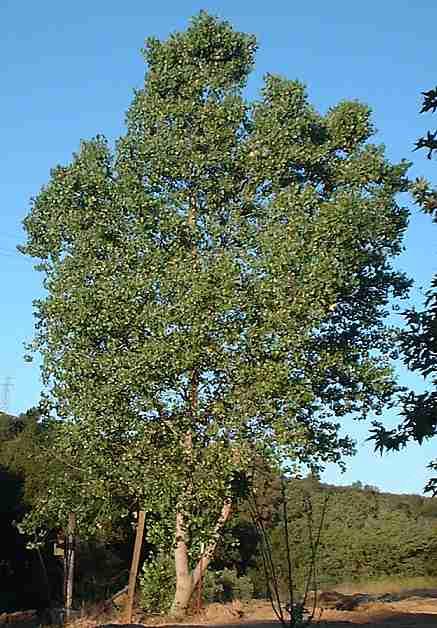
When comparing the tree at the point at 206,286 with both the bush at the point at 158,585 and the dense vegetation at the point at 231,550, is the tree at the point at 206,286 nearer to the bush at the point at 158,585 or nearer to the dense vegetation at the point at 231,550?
the bush at the point at 158,585

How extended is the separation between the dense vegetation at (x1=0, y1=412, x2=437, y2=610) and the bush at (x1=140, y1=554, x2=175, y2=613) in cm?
2

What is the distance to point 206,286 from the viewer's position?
15.7 meters

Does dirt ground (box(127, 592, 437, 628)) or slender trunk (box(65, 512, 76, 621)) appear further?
slender trunk (box(65, 512, 76, 621))

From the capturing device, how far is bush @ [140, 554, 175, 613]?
18.1 m

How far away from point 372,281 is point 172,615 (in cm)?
777

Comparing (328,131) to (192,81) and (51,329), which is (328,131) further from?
(51,329)

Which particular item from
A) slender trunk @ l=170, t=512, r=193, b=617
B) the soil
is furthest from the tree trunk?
the soil

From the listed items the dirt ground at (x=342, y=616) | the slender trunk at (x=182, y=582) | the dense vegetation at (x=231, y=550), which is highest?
Result: the dense vegetation at (x=231, y=550)

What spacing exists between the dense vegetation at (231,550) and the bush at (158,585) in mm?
21

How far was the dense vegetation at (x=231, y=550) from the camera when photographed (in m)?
24.8

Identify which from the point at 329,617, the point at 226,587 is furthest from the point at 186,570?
the point at 226,587

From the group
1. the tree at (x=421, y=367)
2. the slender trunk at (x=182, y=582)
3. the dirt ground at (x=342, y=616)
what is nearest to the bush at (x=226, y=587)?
the dirt ground at (x=342, y=616)

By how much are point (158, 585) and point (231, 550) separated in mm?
11887

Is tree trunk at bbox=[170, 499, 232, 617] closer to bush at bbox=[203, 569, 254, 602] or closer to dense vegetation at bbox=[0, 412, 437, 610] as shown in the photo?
dense vegetation at bbox=[0, 412, 437, 610]
